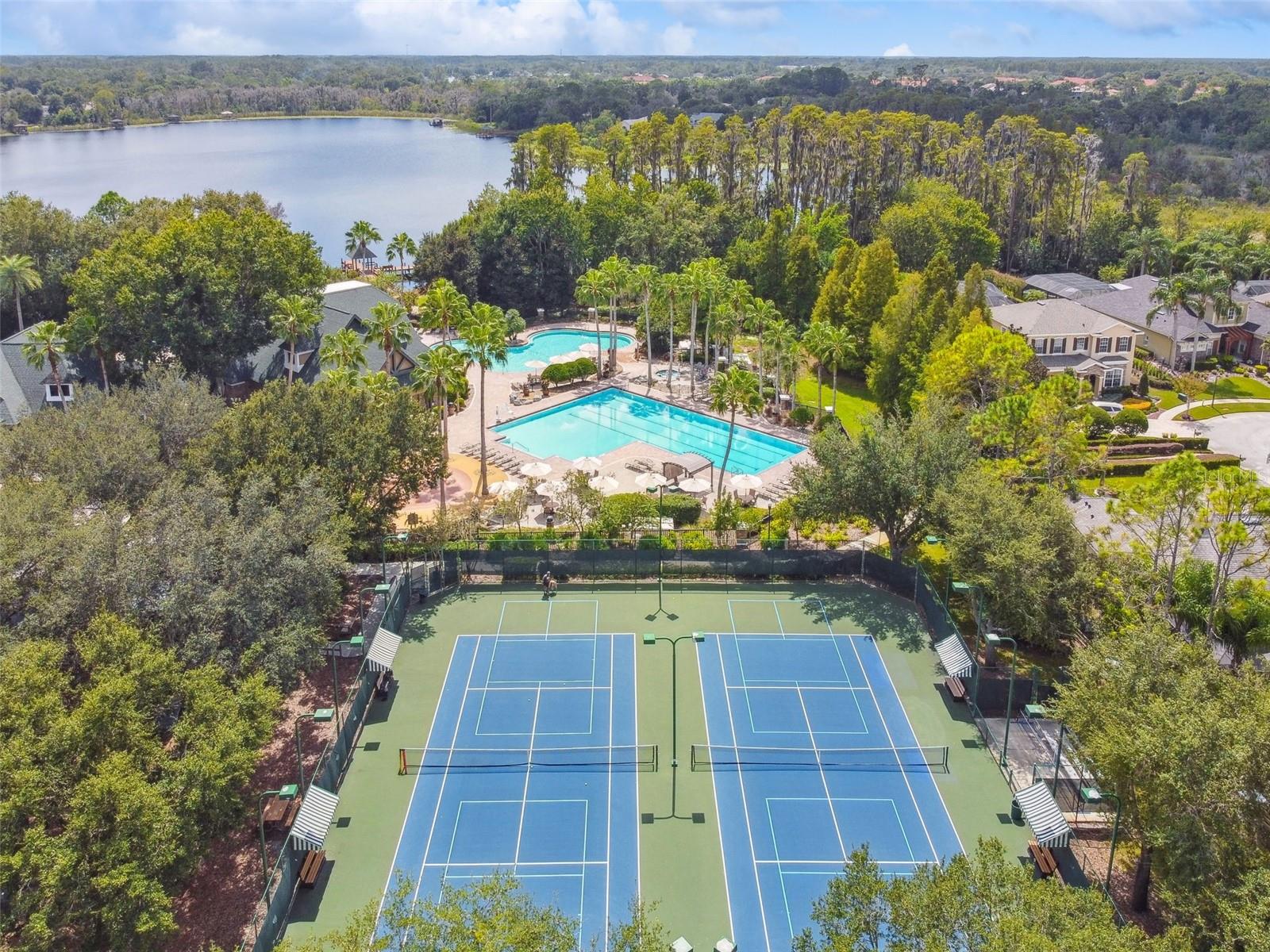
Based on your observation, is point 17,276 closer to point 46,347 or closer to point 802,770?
point 46,347

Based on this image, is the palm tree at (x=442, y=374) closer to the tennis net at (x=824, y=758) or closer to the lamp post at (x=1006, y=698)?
the tennis net at (x=824, y=758)

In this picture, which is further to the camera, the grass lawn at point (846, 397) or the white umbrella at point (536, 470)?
the grass lawn at point (846, 397)

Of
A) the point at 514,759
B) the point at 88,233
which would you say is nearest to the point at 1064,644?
the point at 514,759

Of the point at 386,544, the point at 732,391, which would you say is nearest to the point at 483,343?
the point at 732,391

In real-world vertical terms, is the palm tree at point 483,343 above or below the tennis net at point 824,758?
above

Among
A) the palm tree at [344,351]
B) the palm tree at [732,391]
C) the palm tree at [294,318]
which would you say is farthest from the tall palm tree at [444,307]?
the palm tree at [732,391]

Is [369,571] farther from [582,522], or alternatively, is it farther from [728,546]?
[728,546]
